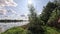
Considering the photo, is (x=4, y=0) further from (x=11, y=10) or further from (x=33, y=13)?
(x=33, y=13)

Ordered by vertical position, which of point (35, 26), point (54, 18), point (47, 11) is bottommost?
point (35, 26)

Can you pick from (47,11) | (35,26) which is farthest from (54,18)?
(35,26)

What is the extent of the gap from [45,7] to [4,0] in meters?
1.44

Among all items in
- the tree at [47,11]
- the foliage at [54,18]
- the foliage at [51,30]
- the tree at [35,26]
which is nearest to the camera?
the tree at [35,26]

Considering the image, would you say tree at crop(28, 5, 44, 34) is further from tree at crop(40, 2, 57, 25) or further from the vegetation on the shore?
tree at crop(40, 2, 57, 25)

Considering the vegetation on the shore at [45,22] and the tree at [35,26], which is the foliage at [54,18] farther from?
the tree at [35,26]

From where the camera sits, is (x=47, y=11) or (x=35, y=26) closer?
(x=35, y=26)

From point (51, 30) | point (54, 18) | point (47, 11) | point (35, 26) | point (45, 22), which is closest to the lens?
point (35, 26)

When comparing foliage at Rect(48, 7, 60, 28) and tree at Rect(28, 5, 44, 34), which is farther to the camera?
foliage at Rect(48, 7, 60, 28)

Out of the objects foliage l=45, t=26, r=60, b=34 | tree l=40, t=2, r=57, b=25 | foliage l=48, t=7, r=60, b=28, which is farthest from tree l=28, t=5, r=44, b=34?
tree l=40, t=2, r=57, b=25

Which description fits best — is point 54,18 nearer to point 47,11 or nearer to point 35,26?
point 47,11

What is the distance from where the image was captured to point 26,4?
5.77 m

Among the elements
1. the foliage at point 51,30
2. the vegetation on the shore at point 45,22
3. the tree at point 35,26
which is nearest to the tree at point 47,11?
the vegetation on the shore at point 45,22

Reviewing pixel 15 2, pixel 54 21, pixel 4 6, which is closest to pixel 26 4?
pixel 15 2
